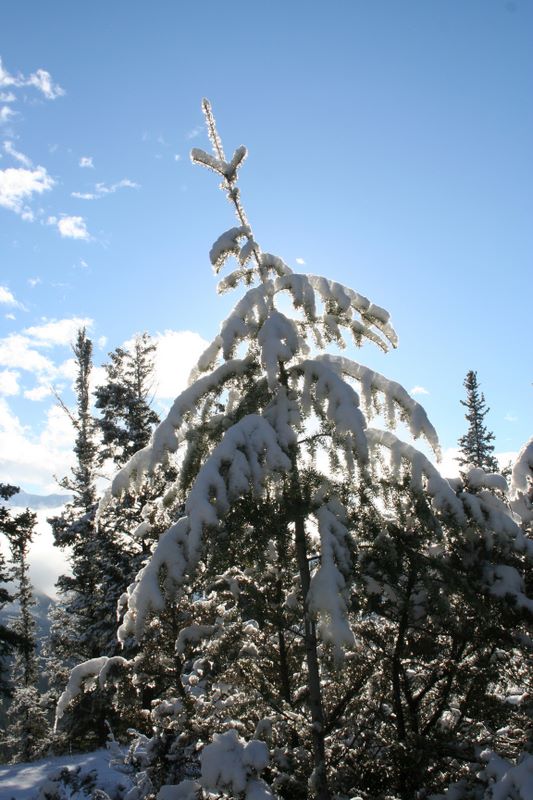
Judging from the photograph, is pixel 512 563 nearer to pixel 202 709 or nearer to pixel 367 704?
pixel 367 704

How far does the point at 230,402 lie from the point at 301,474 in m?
1.59

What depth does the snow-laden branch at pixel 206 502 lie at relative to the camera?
14.6ft

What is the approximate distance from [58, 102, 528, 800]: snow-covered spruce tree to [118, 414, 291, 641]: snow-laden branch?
0.02m

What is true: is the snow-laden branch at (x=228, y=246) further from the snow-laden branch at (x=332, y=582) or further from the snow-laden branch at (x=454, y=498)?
the snow-laden branch at (x=332, y=582)

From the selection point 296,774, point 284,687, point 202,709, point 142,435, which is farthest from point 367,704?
point 142,435

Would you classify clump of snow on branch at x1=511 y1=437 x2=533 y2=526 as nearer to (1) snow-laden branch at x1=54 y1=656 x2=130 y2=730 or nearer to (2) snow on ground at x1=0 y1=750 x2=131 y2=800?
(1) snow-laden branch at x1=54 y1=656 x2=130 y2=730

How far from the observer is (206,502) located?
4.44 m

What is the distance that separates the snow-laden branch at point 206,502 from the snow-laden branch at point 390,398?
1.27 m

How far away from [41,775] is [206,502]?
370 inches

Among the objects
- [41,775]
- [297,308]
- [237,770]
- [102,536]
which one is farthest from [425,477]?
[102,536]

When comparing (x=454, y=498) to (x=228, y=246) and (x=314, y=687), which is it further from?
(x=228, y=246)

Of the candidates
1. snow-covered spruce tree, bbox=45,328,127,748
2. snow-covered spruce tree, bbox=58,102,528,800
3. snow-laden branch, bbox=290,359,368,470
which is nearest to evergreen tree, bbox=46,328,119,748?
snow-covered spruce tree, bbox=45,328,127,748

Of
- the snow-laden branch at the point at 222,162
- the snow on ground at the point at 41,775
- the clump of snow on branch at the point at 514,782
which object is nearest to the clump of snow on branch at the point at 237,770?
the clump of snow on branch at the point at 514,782

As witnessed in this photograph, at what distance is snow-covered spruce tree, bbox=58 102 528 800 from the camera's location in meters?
4.61
